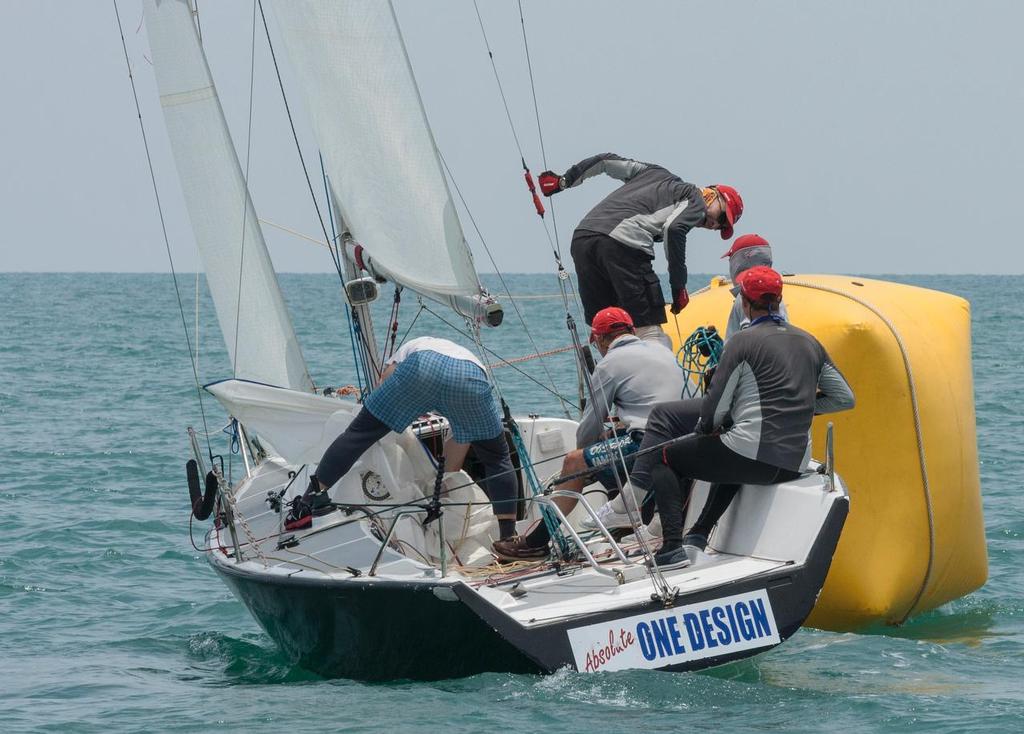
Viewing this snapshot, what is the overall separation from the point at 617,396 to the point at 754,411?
0.80 meters

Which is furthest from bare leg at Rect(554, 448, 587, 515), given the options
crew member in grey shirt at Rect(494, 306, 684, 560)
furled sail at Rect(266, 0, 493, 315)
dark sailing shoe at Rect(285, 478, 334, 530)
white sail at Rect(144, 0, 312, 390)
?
white sail at Rect(144, 0, 312, 390)

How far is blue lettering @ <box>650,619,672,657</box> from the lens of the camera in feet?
17.6

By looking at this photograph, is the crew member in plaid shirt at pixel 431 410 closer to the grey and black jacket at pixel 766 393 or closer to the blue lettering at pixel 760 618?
the grey and black jacket at pixel 766 393

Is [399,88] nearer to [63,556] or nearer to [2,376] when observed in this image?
[63,556]

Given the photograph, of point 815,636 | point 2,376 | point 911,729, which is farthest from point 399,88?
point 2,376

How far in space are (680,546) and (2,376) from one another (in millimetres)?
17769

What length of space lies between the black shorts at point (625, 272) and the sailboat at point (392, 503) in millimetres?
661

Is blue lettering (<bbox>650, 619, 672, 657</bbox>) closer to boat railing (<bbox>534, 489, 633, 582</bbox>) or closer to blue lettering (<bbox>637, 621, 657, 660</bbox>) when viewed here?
blue lettering (<bbox>637, 621, 657, 660</bbox>)

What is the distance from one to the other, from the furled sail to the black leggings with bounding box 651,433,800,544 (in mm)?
1302

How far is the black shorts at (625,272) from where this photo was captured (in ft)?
23.0

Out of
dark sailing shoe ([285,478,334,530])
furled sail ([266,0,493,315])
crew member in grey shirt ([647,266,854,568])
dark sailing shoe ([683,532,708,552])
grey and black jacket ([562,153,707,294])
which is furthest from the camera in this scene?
grey and black jacket ([562,153,707,294])

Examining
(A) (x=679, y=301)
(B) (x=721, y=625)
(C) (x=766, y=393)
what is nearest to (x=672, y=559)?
(B) (x=721, y=625)

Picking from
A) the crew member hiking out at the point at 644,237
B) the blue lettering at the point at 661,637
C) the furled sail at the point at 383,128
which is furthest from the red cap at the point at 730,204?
the blue lettering at the point at 661,637

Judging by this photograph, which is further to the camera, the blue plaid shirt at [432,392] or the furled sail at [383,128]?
the furled sail at [383,128]
